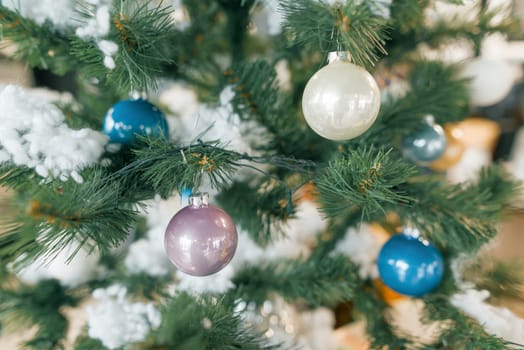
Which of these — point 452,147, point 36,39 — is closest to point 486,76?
point 452,147

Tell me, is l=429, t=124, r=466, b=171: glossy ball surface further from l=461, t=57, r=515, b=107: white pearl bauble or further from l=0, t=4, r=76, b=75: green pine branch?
l=0, t=4, r=76, b=75: green pine branch

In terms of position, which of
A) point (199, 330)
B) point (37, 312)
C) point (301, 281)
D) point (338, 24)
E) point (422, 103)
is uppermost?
point (338, 24)

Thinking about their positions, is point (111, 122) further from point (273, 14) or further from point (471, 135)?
point (471, 135)

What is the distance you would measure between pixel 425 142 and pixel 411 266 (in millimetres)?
162

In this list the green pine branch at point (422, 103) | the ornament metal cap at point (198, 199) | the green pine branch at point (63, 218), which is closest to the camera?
the green pine branch at point (63, 218)

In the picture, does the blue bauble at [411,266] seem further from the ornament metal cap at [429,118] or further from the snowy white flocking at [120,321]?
the snowy white flocking at [120,321]

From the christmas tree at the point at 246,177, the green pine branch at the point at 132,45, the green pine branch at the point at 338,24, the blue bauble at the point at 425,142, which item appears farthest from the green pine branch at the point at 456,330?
the green pine branch at the point at 132,45

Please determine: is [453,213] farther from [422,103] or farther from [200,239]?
[200,239]

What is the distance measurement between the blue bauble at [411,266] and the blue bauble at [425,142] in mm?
114

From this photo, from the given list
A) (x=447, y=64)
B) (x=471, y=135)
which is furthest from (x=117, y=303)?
(x=471, y=135)

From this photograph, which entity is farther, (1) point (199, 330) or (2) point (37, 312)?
(2) point (37, 312)

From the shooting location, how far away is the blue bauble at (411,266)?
1.63 feet

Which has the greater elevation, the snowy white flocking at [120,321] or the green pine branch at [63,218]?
the green pine branch at [63,218]

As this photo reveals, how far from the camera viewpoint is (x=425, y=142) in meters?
0.54
